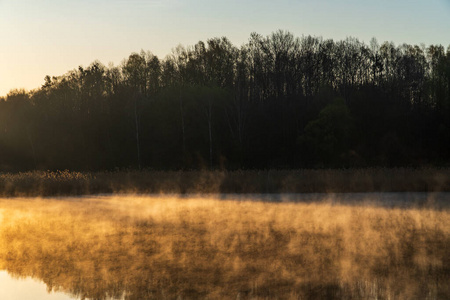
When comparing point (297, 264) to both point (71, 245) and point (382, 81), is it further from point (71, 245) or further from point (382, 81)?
point (382, 81)

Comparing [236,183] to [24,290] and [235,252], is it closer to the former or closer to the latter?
[235,252]

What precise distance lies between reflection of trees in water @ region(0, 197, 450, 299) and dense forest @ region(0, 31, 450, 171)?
3446 cm

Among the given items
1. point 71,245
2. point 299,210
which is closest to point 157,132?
point 299,210

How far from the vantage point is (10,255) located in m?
8.68

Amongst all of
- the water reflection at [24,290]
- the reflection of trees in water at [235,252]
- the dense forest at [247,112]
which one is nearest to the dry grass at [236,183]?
the reflection of trees in water at [235,252]

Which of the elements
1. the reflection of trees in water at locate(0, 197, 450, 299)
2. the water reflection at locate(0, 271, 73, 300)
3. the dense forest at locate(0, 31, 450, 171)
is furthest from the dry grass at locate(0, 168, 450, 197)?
the dense forest at locate(0, 31, 450, 171)

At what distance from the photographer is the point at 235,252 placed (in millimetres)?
8445

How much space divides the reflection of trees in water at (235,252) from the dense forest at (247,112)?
1357 inches

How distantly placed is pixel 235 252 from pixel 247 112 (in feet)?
159

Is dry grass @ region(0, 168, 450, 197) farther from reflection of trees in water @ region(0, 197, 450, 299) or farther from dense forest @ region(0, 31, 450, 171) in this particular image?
dense forest @ region(0, 31, 450, 171)

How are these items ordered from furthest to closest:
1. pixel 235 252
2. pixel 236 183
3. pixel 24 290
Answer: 1. pixel 236 183
2. pixel 235 252
3. pixel 24 290

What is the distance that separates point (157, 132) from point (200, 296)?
50.6 m

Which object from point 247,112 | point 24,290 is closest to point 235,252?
point 24,290

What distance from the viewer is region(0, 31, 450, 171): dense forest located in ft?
169
